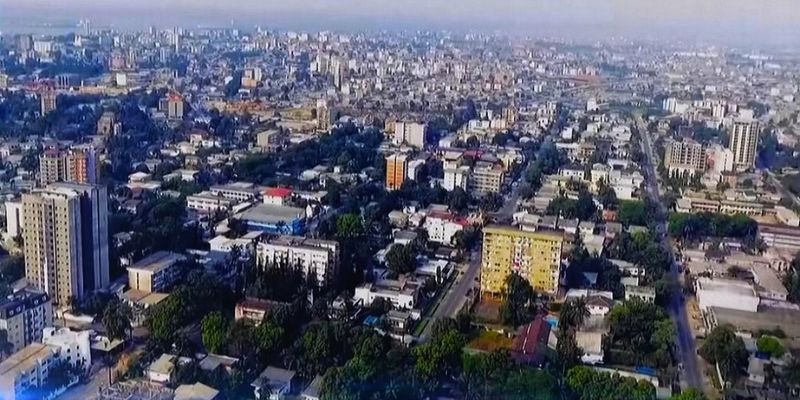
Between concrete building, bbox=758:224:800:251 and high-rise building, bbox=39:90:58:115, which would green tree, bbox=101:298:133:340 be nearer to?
concrete building, bbox=758:224:800:251

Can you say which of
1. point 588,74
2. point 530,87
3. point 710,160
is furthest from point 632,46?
point 530,87

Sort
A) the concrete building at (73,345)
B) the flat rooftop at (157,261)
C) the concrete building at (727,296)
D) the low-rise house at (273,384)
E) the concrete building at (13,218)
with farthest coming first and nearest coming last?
the concrete building at (13,218)
the flat rooftop at (157,261)
the concrete building at (727,296)
the concrete building at (73,345)
the low-rise house at (273,384)

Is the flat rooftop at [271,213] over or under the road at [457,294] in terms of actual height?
over

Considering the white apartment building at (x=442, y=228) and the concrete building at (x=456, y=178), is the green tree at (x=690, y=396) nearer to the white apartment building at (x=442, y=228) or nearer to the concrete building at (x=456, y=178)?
the white apartment building at (x=442, y=228)

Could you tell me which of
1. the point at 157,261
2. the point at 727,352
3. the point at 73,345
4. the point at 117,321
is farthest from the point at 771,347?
the point at 157,261

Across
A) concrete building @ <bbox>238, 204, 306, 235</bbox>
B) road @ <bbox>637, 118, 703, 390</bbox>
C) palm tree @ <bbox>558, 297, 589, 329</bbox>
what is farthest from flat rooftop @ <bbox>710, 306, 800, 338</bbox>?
concrete building @ <bbox>238, 204, 306, 235</bbox>

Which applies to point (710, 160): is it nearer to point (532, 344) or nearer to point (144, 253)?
point (532, 344)

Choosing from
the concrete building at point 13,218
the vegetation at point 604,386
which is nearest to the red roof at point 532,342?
the vegetation at point 604,386
